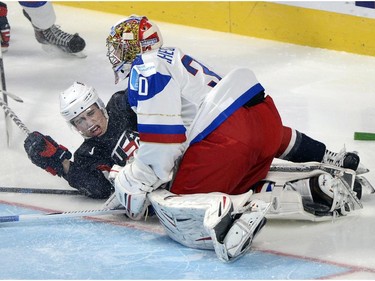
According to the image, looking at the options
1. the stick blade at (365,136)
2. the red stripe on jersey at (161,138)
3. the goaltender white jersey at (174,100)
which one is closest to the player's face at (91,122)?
the goaltender white jersey at (174,100)

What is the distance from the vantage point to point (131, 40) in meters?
3.87

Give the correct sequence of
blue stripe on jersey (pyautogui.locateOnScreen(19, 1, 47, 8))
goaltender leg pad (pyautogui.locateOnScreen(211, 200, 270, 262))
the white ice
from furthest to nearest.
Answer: blue stripe on jersey (pyautogui.locateOnScreen(19, 1, 47, 8)) → the white ice → goaltender leg pad (pyautogui.locateOnScreen(211, 200, 270, 262))

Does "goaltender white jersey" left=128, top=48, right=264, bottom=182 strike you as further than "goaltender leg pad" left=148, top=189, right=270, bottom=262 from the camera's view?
Yes

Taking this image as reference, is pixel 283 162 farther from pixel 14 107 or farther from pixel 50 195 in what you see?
pixel 14 107

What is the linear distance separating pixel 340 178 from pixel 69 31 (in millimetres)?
3242

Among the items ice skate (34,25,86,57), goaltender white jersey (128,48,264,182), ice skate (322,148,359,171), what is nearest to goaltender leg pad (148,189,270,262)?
goaltender white jersey (128,48,264,182)

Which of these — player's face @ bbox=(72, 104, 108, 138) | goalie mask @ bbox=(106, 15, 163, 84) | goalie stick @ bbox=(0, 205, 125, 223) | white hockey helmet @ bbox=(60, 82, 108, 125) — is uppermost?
goalie mask @ bbox=(106, 15, 163, 84)

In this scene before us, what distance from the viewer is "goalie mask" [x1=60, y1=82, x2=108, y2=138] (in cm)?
389

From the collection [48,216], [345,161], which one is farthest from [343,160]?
[48,216]

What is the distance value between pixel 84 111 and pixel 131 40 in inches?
11.1

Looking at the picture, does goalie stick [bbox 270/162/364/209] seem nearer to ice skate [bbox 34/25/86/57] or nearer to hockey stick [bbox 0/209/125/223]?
hockey stick [bbox 0/209/125/223]

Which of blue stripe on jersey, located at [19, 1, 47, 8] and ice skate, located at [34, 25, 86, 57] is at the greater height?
blue stripe on jersey, located at [19, 1, 47, 8]

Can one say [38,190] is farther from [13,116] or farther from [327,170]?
[327,170]

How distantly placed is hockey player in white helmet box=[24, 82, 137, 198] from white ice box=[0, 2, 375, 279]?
0.09 m
